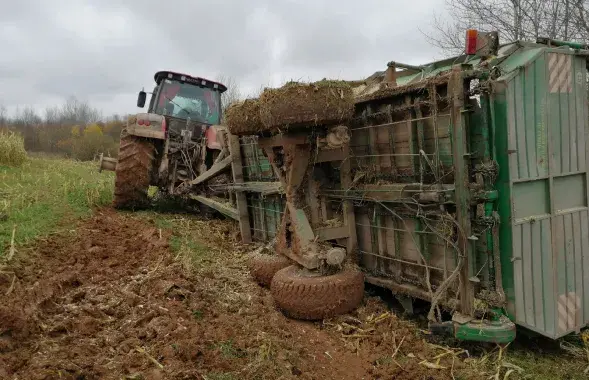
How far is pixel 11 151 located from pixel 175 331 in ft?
38.8

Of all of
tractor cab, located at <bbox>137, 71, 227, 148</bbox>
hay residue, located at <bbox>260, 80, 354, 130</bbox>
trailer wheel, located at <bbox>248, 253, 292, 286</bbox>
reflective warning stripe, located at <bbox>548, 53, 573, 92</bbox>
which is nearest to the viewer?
reflective warning stripe, located at <bbox>548, 53, 573, 92</bbox>

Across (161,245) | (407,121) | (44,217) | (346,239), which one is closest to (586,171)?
(407,121)

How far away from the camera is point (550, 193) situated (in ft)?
11.9

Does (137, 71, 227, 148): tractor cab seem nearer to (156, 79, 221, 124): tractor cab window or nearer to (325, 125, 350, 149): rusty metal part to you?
(156, 79, 221, 124): tractor cab window

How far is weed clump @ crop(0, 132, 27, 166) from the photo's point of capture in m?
12.8

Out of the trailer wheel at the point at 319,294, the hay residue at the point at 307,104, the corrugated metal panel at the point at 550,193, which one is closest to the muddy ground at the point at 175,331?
the trailer wheel at the point at 319,294

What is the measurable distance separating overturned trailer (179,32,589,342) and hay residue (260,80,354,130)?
0.15m

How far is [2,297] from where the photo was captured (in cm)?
372

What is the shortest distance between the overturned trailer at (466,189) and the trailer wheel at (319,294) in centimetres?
16

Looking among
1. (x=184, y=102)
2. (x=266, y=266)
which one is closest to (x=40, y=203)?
(x=184, y=102)

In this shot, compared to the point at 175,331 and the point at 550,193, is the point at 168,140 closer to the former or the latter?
the point at 175,331

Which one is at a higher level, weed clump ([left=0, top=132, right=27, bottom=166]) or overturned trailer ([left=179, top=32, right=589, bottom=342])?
weed clump ([left=0, top=132, right=27, bottom=166])

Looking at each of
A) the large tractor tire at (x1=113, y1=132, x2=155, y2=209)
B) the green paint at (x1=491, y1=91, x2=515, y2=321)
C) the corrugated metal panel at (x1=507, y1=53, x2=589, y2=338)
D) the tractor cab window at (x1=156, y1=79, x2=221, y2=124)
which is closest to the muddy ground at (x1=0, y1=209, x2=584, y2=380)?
the green paint at (x1=491, y1=91, x2=515, y2=321)

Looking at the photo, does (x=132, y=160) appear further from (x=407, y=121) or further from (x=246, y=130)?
(x=407, y=121)
